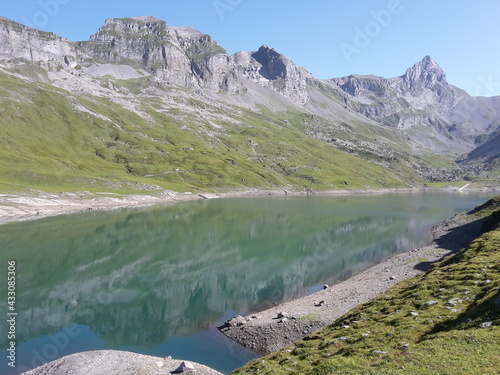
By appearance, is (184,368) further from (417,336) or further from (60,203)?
(60,203)

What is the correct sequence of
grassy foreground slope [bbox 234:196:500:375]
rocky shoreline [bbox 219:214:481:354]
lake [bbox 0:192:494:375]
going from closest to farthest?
grassy foreground slope [bbox 234:196:500:375] < rocky shoreline [bbox 219:214:481:354] < lake [bbox 0:192:494:375]

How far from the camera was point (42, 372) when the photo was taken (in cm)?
2677

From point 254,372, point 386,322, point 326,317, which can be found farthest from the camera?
point 326,317

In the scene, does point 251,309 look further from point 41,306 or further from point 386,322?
point 41,306

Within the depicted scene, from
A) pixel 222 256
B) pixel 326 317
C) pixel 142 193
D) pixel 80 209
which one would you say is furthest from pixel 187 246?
pixel 142 193

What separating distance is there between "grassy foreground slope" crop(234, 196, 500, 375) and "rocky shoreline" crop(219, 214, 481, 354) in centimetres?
524

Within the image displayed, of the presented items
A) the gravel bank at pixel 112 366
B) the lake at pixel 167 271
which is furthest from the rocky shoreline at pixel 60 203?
the gravel bank at pixel 112 366

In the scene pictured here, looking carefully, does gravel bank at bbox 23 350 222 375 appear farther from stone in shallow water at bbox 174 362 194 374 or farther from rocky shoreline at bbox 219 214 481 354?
rocky shoreline at bbox 219 214 481 354

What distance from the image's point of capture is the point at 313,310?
38.9m

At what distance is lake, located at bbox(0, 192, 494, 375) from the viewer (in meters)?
35.6

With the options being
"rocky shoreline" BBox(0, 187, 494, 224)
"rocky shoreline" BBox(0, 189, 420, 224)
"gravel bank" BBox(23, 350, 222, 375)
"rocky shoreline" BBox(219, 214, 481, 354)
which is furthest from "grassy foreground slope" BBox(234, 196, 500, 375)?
"rocky shoreline" BBox(0, 189, 420, 224)

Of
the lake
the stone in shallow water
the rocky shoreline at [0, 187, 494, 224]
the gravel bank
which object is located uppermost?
the rocky shoreline at [0, 187, 494, 224]

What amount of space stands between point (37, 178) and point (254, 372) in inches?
6424

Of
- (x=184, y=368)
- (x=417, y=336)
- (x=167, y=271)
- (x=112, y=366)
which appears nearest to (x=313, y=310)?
(x=184, y=368)
